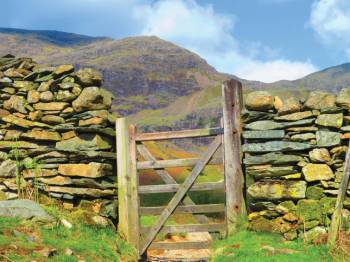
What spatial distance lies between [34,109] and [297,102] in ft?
17.1

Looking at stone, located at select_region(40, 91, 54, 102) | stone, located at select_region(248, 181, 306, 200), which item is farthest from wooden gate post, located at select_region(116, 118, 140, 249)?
stone, located at select_region(248, 181, 306, 200)

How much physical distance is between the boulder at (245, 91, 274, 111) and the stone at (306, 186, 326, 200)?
1572mm

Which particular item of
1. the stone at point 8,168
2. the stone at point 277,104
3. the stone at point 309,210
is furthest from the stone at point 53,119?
the stone at point 309,210

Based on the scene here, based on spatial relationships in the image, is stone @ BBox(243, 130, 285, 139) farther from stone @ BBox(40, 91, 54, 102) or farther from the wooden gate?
stone @ BBox(40, 91, 54, 102)

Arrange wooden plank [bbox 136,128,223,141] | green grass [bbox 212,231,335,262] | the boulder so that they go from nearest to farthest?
green grass [bbox 212,231,335,262]
the boulder
wooden plank [bbox 136,128,223,141]

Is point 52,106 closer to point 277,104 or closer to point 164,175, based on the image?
point 164,175

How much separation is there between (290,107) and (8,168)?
5.66m

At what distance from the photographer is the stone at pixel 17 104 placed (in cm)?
952

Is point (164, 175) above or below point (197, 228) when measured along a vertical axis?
above

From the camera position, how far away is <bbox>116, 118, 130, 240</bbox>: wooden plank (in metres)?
9.10

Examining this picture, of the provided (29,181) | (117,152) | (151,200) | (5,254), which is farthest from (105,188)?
(151,200)

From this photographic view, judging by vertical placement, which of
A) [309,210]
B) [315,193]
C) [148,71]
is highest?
[148,71]

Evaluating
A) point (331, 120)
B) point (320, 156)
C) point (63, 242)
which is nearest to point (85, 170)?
point (63, 242)

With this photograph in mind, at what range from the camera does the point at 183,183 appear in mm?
8828
